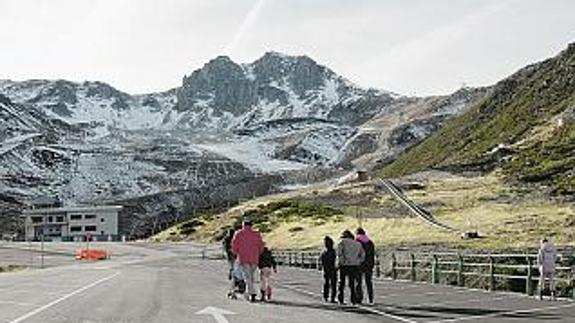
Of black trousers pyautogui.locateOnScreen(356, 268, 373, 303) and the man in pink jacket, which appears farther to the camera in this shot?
the man in pink jacket

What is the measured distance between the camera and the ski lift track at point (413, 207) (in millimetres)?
95750

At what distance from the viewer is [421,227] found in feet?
307

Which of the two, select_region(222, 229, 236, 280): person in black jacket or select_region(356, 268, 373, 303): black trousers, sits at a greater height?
select_region(222, 229, 236, 280): person in black jacket

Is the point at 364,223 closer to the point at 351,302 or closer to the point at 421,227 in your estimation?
the point at 421,227

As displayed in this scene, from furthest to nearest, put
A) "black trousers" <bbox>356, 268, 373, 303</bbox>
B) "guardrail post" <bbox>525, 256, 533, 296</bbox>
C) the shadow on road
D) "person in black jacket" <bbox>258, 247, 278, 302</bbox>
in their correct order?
"guardrail post" <bbox>525, 256, 533, 296</bbox> → "person in black jacket" <bbox>258, 247, 278, 302</bbox> → "black trousers" <bbox>356, 268, 373, 303</bbox> → the shadow on road

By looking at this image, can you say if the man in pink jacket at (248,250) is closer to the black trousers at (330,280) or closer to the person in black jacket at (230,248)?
the black trousers at (330,280)

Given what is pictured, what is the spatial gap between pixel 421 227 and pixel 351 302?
233ft

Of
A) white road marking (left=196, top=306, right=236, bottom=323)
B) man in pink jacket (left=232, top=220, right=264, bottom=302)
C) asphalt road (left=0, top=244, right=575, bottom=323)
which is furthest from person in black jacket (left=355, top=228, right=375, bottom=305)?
white road marking (left=196, top=306, right=236, bottom=323)

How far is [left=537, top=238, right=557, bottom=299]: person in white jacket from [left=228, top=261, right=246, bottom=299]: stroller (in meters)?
7.54

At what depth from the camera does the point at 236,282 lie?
1015 inches

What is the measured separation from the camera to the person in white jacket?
24.8 m

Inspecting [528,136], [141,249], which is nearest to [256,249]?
[141,249]

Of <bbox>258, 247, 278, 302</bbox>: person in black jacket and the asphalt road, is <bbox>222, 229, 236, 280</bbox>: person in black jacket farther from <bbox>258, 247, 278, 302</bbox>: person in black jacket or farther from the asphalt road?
<bbox>258, 247, 278, 302</bbox>: person in black jacket

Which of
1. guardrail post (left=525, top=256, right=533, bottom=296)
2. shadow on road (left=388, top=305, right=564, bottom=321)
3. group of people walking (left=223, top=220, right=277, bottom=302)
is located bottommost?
shadow on road (left=388, top=305, right=564, bottom=321)
